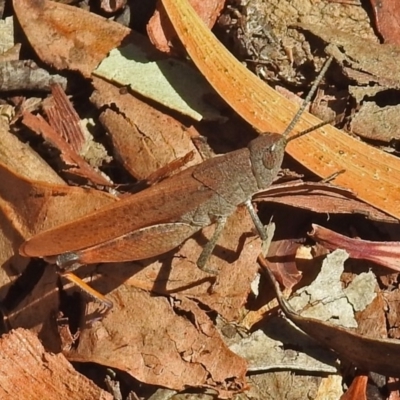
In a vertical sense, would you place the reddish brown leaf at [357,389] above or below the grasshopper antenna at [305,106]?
below

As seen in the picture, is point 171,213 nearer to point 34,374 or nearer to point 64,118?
point 64,118

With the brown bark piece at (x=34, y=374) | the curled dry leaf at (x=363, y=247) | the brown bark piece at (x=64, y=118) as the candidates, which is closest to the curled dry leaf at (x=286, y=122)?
the curled dry leaf at (x=363, y=247)

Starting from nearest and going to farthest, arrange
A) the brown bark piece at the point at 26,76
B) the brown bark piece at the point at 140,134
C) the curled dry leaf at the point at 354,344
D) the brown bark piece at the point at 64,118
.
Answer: the curled dry leaf at the point at 354,344
the brown bark piece at the point at 140,134
the brown bark piece at the point at 64,118
the brown bark piece at the point at 26,76

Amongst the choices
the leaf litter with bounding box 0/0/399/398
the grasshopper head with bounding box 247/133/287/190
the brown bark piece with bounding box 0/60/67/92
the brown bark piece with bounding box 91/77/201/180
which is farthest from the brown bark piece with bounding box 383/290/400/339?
the brown bark piece with bounding box 0/60/67/92

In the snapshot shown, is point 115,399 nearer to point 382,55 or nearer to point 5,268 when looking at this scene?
point 5,268

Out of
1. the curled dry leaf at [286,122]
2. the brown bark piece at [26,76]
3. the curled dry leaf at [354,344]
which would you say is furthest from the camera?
the brown bark piece at [26,76]

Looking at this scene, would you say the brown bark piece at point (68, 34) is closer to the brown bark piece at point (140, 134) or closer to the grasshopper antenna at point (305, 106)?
the brown bark piece at point (140, 134)

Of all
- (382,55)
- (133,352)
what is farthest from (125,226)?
(382,55)
